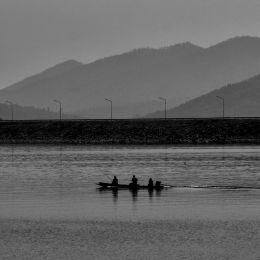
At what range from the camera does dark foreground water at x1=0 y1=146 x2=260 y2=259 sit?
52.9 m

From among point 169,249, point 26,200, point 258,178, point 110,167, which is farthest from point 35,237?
point 110,167

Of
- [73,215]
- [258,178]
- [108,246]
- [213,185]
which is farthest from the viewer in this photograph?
[258,178]

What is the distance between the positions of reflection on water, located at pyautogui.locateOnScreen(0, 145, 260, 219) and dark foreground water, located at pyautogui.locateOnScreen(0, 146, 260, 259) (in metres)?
0.08

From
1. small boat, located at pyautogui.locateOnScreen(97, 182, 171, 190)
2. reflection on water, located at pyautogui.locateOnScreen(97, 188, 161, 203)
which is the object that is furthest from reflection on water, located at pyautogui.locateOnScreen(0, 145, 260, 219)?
small boat, located at pyautogui.locateOnScreen(97, 182, 171, 190)

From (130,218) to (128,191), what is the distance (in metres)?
21.4

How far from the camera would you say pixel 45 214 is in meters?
68.0

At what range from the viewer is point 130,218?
65.9 m

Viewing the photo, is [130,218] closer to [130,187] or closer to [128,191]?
[128,191]

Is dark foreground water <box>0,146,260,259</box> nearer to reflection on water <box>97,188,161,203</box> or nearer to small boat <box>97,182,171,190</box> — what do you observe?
reflection on water <box>97,188,161,203</box>

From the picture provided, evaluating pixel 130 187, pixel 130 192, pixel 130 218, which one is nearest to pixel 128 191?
pixel 130 192

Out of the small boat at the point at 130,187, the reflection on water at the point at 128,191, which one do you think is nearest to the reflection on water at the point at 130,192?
the reflection on water at the point at 128,191

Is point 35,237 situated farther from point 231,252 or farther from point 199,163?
point 199,163

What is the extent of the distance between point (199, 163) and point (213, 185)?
138 ft

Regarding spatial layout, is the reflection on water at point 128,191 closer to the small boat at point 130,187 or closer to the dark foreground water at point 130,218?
the dark foreground water at point 130,218
